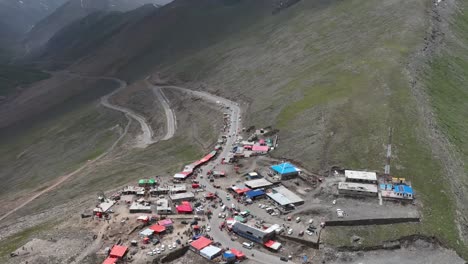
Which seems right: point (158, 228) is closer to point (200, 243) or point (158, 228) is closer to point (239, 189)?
point (200, 243)

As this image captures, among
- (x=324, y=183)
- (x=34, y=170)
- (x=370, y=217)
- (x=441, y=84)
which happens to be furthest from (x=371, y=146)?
(x=34, y=170)

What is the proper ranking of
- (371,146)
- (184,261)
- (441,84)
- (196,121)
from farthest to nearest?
(196,121)
(441,84)
(371,146)
(184,261)

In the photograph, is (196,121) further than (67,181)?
Yes

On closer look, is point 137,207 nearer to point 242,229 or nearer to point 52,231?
point 52,231

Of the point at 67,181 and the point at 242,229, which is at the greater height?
the point at 242,229

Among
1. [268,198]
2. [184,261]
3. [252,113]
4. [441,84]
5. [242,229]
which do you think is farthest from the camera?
[252,113]

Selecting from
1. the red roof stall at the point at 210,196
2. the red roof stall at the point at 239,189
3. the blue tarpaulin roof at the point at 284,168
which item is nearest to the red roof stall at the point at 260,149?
the blue tarpaulin roof at the point at 284,168

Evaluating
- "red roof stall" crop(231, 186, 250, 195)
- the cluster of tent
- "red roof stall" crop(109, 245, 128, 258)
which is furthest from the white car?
the cluster of tent
